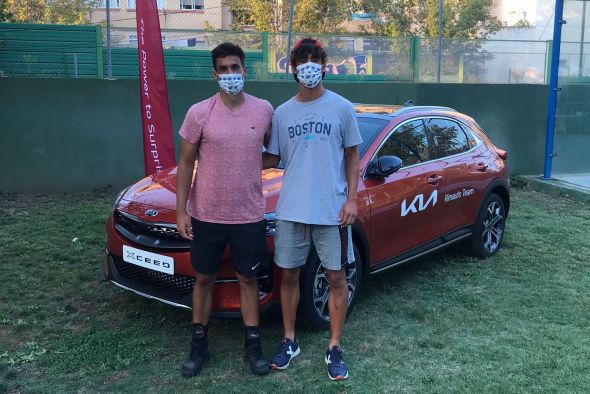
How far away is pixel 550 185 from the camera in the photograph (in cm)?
951

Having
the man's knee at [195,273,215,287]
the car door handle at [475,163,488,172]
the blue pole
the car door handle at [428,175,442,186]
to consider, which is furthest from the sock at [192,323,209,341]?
the blue pole

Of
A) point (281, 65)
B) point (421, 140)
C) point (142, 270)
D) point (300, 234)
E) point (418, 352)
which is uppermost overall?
point (281, 65)

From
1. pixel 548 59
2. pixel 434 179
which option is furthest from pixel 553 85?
pixel 434 179

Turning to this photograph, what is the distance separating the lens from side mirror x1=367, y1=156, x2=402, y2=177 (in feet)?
14.5

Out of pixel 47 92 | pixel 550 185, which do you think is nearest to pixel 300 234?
pixel 47 92

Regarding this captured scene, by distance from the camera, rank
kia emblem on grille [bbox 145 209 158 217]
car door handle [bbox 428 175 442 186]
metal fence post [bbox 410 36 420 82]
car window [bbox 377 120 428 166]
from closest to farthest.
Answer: kia emblem on grille [bbox 145 209 158 217] < car window [bbox 377 120 428 166] < car door handle [bbox 428 175 442 186] < metal fence post [bbox 410 36 420 82]

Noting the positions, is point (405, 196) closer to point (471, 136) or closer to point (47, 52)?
point (471, 136)

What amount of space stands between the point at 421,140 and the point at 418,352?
1992 mm

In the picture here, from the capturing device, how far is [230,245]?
354cm

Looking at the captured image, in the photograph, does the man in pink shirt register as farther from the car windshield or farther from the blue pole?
the blue pole

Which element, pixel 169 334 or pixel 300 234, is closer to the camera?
pixel 300 234

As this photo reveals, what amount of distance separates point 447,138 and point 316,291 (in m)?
2.29

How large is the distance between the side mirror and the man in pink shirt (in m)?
1.20

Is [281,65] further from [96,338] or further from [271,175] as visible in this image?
[96,338]
